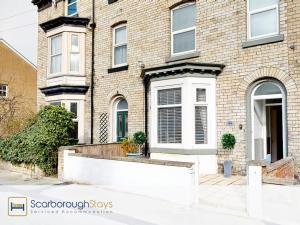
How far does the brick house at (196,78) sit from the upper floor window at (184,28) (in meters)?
0.04

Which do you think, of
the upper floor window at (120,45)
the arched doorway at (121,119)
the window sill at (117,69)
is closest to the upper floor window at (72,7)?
the upper floor window at (120,45)

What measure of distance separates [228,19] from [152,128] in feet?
15.7

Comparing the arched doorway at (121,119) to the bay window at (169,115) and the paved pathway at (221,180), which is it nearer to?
the bay window at (169,115)

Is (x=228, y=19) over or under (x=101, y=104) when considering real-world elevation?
over

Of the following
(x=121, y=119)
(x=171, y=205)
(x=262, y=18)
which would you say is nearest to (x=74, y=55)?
(x=121, y=119)

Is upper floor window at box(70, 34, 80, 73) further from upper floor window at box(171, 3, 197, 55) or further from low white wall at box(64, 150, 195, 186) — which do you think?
low white wall at box(64, 150, 195, 186)

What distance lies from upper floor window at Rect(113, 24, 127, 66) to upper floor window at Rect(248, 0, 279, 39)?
21.8 feet

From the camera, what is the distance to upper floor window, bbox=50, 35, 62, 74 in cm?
1896

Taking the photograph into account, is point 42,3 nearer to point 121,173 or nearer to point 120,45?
point 120,45

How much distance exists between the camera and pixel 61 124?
14617 mm

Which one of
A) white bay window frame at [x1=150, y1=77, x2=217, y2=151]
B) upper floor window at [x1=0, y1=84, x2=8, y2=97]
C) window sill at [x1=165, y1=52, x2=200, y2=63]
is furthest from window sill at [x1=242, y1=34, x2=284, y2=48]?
upper floor window at [x1=0, y1=84, x2=8, y2=97]

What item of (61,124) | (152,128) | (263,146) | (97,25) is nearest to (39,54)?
(97,25)

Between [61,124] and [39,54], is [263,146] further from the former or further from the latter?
[39,54]

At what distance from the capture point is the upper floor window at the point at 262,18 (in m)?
11.5
